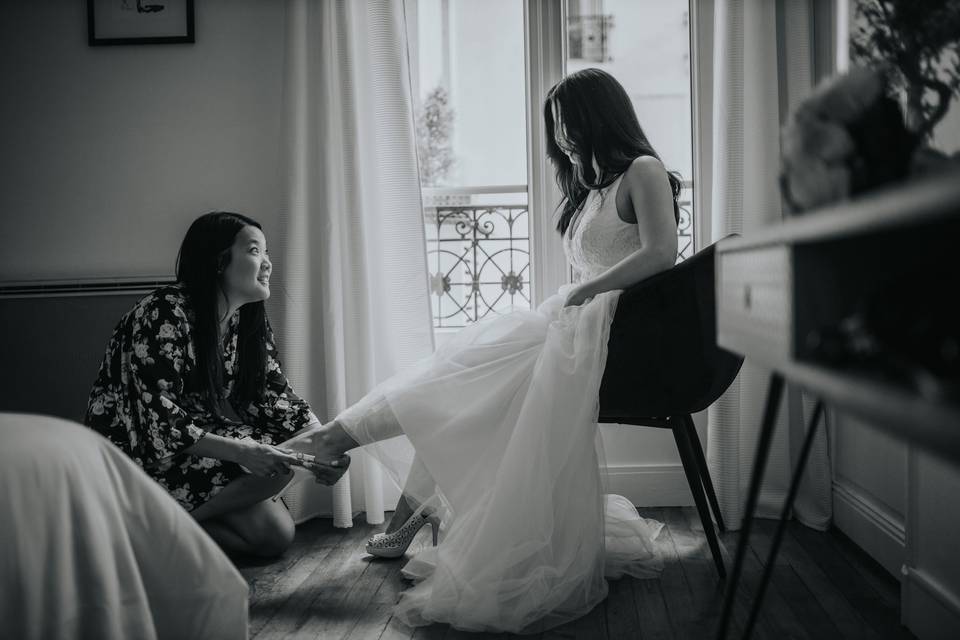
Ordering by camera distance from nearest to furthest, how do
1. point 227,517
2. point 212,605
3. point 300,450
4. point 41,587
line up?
point 41,587
point 212,605
point 300,450
point 227,517

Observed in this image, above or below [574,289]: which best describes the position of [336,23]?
above

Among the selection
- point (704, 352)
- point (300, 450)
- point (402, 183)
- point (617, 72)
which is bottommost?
point (300, 450)

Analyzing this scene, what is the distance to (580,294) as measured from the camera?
188cm

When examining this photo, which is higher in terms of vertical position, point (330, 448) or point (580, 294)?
point (580, 294)

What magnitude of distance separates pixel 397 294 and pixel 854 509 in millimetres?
1540

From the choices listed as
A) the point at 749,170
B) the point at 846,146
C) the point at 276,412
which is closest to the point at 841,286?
the point at 846,146

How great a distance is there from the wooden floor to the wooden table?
56cm

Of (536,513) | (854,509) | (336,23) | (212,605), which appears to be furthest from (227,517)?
(854,509)

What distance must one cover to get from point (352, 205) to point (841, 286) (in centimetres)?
178

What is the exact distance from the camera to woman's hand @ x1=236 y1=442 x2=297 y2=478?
1.76m

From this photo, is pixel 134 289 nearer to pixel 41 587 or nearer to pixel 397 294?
pixel 397 294

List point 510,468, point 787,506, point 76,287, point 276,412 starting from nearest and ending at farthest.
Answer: point 787,506 < point 510,468 < point 276,412 < point 76,287

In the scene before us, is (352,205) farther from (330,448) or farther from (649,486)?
(649,486)

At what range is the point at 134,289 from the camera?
2.52 m
